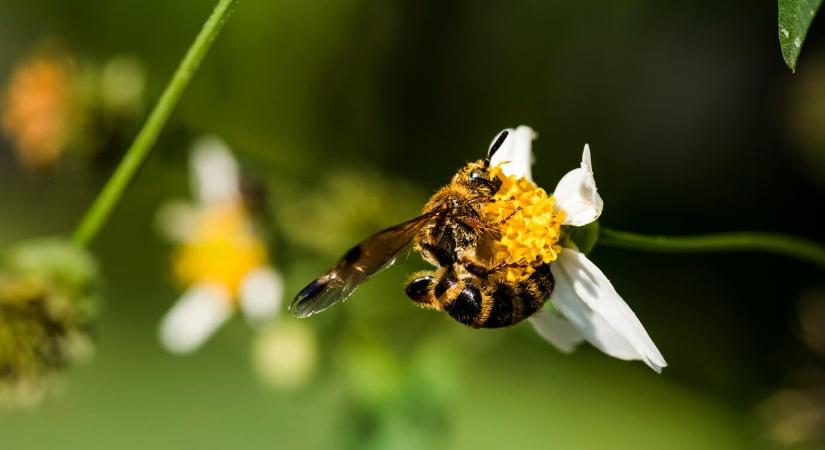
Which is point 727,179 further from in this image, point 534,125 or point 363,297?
point 363,297

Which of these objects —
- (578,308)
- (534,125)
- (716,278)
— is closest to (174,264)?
(534,125)

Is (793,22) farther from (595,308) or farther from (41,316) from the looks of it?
(41,316)

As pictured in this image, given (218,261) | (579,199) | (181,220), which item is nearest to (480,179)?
(579,199)

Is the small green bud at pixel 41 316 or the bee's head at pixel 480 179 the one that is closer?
the bee's head at pixel 480 179

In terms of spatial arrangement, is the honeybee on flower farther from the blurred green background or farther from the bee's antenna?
the blurred green background

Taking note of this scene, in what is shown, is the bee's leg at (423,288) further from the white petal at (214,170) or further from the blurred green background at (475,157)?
the white petal at (214,170)

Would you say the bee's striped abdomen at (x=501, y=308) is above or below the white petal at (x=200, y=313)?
above

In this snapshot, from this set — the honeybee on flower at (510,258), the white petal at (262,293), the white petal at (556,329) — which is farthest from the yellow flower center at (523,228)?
the white petal at (262,293)
